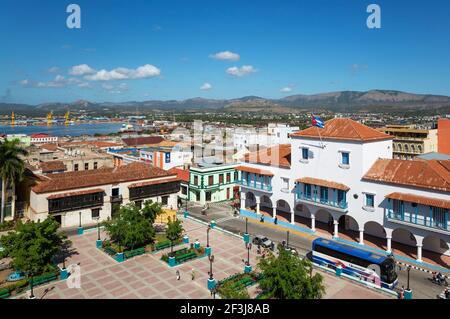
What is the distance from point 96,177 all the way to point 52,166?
1712 centimetres

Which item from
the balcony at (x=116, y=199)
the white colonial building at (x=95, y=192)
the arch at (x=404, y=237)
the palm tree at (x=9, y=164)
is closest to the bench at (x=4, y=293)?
the white colonial building at (x=95, y=192)

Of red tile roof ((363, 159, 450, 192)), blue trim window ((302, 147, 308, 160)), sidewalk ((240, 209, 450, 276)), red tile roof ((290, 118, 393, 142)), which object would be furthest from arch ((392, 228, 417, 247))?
blue trim window ((302, 147, 308, 160))

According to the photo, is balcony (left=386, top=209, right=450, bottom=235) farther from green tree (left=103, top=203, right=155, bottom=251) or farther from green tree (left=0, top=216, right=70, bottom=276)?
green tree (left=0, top=216, right=70, bottom=276)

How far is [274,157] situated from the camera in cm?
4506

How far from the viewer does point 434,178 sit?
101 feet

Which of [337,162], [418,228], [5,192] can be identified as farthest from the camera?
[5,192]

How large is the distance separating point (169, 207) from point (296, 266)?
99.5 feet

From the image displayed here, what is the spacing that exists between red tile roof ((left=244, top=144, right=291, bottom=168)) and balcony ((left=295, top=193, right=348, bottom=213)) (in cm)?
406

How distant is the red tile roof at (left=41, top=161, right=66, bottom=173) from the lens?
57.0 meters

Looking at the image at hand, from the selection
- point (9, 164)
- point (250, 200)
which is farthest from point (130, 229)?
point (250, 200)

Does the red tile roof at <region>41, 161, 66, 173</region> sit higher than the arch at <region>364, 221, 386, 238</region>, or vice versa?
the red tile roof at <region>41, 161, 66, 173</region>

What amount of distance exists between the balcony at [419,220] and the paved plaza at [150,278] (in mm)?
8164
